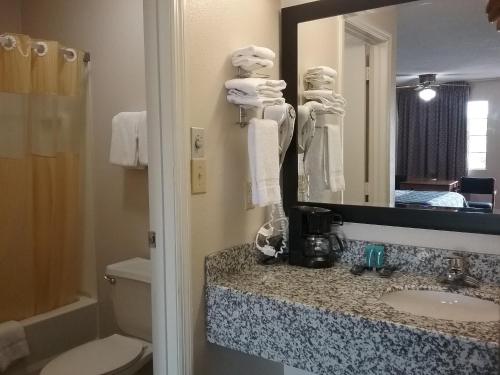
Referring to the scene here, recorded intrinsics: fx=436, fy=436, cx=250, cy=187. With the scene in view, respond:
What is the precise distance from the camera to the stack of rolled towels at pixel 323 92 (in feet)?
5.83

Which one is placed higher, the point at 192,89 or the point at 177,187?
the point at 192,89

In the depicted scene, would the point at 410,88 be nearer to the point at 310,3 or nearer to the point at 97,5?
the point at 310,3

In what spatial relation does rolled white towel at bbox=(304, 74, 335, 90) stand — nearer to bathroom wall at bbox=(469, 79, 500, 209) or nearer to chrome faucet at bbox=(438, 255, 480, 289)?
bathroom wall at bbox=(469, 79, 500, 209)

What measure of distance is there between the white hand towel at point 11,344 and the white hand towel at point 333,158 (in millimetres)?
1762

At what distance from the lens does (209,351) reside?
5.05ft

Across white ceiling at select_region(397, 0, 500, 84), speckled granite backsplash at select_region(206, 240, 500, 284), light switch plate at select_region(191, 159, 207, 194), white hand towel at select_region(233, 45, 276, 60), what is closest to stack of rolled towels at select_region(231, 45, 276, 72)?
white hand towel at select_region(233, 45, 276, 60)

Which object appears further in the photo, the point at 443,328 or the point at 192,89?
the point at 192,89

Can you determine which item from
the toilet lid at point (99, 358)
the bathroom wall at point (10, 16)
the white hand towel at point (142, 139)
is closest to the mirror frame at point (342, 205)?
the white hand towel at point (142, 139)

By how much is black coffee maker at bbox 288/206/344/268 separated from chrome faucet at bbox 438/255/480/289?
0.41 m

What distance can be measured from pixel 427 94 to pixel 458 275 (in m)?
0.64

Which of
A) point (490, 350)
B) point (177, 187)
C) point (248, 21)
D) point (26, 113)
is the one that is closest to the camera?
point (490, 350)

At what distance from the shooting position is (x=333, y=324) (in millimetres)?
1218

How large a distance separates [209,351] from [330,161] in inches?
34.5

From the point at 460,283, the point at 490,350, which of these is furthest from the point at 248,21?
the point at 490,350
